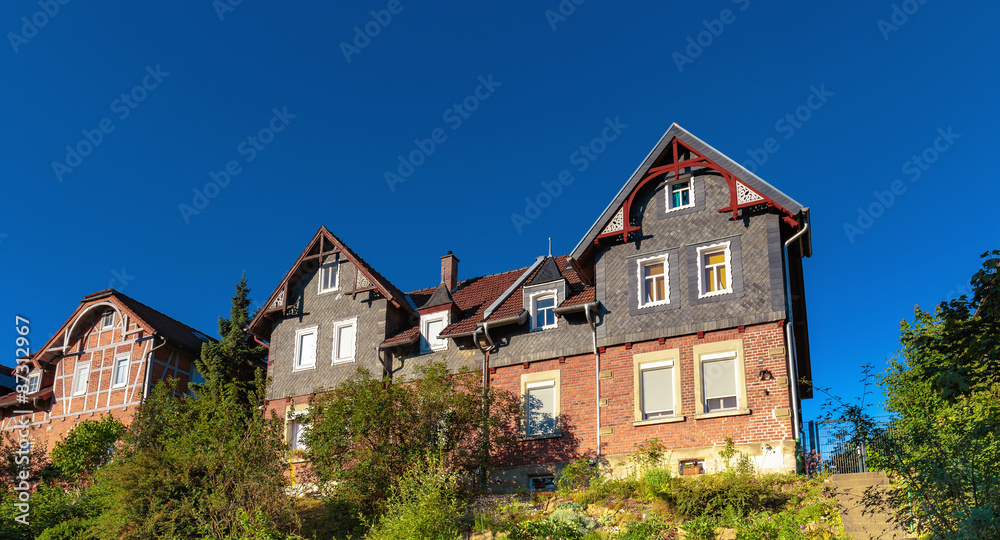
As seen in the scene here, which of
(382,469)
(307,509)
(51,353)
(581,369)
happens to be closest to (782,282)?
(581,369)

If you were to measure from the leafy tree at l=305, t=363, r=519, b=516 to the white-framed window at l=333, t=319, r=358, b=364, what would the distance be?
5109 millimetres

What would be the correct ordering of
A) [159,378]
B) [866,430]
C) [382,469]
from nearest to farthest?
[866,430]
[382,469]
[159,378]

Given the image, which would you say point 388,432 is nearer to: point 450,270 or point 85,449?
point 450,270

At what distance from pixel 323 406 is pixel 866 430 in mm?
14921

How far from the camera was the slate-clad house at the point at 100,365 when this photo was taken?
115 ft

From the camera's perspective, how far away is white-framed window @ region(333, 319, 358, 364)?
28.9 metres

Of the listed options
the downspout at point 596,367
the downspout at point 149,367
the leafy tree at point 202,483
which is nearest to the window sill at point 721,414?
the downspout at point 596,367

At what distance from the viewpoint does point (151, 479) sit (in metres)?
20.8

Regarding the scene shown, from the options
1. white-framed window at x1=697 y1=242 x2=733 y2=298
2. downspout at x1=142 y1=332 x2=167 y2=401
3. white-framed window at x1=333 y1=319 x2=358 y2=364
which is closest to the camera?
white-framed window at x1=697 y1=242 x2=733 y2=298

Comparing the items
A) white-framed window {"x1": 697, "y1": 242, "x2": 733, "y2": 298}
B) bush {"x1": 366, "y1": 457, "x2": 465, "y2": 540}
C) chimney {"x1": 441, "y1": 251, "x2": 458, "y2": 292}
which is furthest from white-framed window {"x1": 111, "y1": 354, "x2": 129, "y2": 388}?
white-framed window {"x1": 697, "y1": 242, "x2": 733, "y2": 298}

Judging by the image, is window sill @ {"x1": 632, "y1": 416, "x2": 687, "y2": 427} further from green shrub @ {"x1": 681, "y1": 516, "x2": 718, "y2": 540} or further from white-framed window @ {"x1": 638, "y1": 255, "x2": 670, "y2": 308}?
green shrub @ {"x1": 681, "y1": 516, "x2": 718, "y2": 540}

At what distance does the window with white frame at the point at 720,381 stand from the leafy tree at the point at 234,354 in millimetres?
16962

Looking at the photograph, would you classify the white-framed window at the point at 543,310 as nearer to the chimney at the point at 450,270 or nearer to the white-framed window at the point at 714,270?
the white-framed window at the point at 714,270

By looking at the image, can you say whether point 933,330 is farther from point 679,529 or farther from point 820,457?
point 679,529
